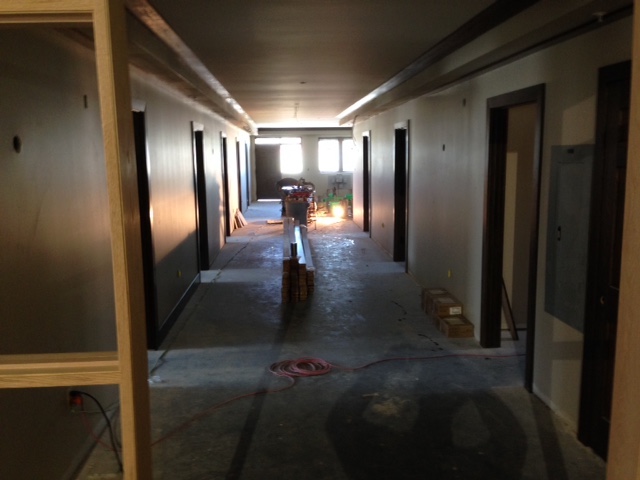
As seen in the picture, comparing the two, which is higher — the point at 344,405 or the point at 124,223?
the point at 124,223

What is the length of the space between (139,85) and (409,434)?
3.62 metres

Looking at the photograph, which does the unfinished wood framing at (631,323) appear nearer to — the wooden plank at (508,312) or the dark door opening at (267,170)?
the wooden plank at (508,312)

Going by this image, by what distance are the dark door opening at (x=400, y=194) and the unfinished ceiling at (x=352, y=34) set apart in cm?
247

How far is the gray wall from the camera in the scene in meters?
2.53

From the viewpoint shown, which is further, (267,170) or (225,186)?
(267,170)

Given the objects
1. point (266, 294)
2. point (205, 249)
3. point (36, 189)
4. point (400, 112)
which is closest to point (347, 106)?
point (400, 112)

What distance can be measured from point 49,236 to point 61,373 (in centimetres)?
189

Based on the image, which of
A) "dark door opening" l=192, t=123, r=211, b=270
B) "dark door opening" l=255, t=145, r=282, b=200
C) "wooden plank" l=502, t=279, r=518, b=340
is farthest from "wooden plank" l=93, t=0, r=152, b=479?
"dark door opening" l=255, t=145, r=282, b=200

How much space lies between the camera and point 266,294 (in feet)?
23.3

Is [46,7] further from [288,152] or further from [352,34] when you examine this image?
[288,152]

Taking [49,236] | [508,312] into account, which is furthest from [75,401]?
[508,312]

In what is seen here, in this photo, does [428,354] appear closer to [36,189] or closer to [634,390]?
[36,189]

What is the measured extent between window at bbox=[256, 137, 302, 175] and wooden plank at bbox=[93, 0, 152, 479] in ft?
60.9

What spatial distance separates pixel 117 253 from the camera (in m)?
1.25
